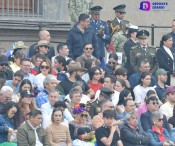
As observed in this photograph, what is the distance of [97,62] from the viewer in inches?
1250

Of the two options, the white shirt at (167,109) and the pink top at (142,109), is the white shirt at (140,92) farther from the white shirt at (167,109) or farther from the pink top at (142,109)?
the pink top at (142,109)

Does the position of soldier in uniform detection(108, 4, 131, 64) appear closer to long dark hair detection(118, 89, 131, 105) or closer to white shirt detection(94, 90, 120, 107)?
white shirt detection(94, 90, 120, 107)

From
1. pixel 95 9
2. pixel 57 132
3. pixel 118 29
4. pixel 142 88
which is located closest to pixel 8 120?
pixel 57 132

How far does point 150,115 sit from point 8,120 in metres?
3.28

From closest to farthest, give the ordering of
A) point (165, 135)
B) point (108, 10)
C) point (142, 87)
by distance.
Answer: point (165, 135)
point (142, 87)
point (108, 10)

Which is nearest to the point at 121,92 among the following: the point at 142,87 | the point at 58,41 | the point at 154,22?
the point at 142,87

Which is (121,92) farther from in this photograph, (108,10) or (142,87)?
(108,10)

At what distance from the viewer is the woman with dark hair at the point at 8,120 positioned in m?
26.6

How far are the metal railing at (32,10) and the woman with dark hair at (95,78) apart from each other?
497 cm

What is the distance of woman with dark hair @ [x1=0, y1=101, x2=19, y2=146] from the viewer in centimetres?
2658

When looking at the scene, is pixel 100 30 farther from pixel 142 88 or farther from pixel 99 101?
pixel 99 101

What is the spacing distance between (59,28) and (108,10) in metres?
2.45
